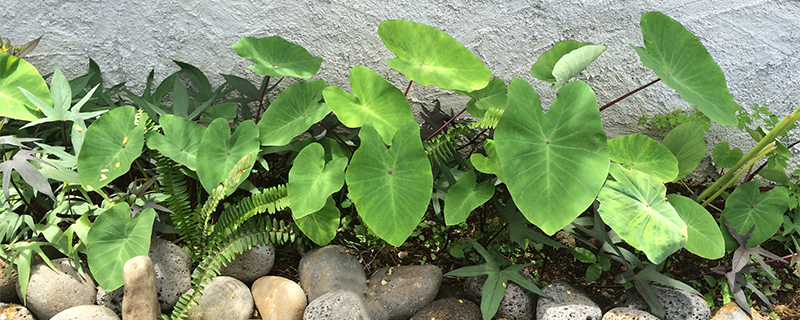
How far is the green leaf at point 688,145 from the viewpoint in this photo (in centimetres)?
185

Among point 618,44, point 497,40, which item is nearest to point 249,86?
point 497,40

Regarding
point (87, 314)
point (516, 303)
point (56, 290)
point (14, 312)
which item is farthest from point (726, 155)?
point (14, 312)

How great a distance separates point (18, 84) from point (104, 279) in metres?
0.83

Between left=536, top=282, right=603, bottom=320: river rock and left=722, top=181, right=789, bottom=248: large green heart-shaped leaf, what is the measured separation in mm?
→ 641

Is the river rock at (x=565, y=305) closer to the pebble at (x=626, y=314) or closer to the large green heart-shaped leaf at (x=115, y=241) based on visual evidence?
the pebble at (x=626, y=314)

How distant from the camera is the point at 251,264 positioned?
1.86m

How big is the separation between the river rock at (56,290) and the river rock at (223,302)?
1.20ft

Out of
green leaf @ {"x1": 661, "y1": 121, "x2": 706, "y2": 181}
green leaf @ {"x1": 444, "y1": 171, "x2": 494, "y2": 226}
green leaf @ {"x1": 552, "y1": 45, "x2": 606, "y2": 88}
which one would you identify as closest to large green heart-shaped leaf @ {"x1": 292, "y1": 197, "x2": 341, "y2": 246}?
green leaf @ {"x1": 444, "y1": 171, "x2": 494, "y2": 226}

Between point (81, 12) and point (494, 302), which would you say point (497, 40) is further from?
point (81, 12)

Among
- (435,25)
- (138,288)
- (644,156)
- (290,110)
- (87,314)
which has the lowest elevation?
(87,314)

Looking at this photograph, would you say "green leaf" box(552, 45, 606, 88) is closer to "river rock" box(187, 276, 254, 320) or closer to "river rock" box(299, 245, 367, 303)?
"river rock" box(299, 245, 367, 303)

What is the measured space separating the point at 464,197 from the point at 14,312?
5.00 feet

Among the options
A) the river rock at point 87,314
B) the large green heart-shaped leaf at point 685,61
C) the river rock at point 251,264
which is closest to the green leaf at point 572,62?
the large green heart-shaped leaf at point 685,61

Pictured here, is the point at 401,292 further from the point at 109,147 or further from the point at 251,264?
the point at 109,147
